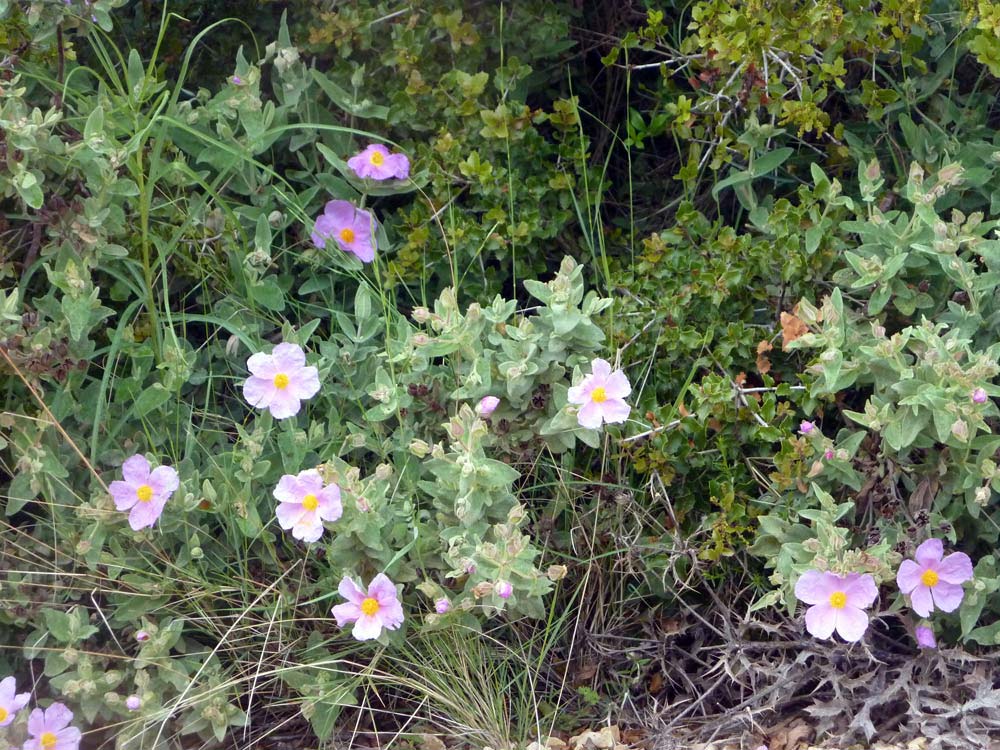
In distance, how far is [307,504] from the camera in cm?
204

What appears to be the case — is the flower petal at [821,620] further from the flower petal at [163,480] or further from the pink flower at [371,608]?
the flower petal at [163,480]

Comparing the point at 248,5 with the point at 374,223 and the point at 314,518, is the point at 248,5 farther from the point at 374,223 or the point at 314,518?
the point at 314,518

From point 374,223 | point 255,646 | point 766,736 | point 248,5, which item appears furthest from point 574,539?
point 248,5

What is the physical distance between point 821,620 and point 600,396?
563 millimetres

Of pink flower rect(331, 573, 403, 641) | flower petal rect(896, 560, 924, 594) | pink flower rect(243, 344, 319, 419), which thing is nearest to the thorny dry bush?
flower petal rect(896, 560, 924, 594)

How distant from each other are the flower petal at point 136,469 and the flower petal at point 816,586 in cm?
124

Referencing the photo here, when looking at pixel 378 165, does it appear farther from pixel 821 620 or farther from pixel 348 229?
pixel 821 620

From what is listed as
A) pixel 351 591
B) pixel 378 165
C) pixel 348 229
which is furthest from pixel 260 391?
pixel 378 165

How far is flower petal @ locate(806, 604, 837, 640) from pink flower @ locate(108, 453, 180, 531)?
120 centimetres

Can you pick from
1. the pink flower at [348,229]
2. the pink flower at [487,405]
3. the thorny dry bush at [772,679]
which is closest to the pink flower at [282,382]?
the pink flower at [487,405]

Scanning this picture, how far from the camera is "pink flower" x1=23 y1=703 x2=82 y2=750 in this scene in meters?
2.03

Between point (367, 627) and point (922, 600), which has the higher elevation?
point (922, 600)

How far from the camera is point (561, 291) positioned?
7.12 ft

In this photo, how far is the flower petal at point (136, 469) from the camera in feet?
6.98
